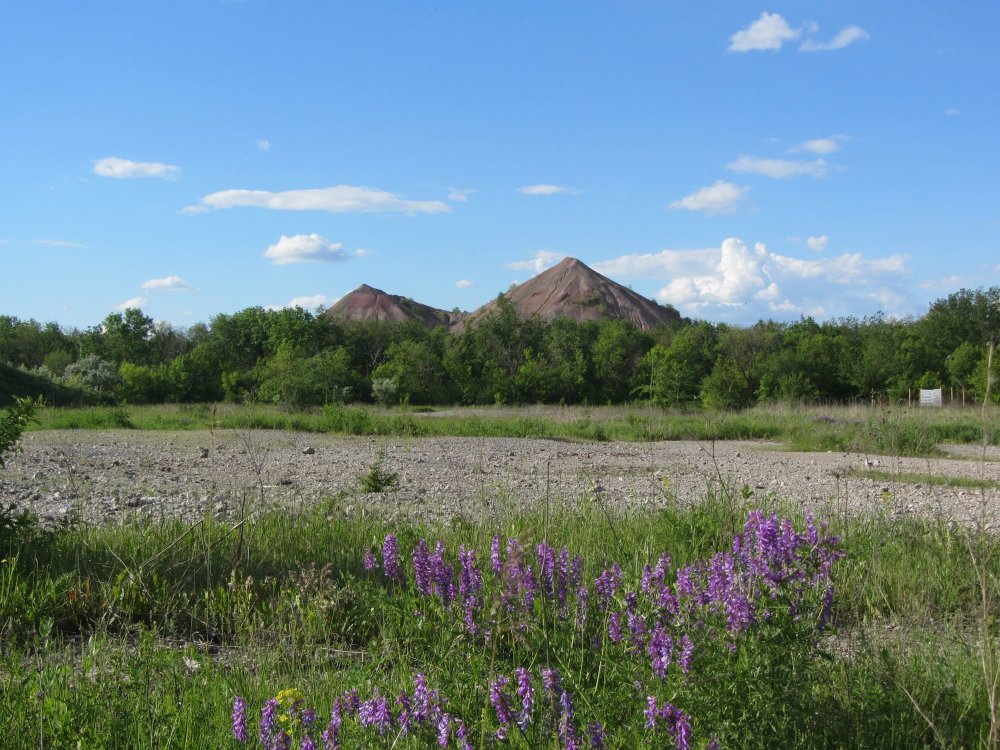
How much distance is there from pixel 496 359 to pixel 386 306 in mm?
94273

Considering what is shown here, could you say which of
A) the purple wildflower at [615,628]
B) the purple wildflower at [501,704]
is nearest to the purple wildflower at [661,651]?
the purple wildflower at [615,628]

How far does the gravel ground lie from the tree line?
1597 cm

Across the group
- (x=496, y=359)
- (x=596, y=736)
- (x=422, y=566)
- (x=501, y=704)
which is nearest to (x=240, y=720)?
(x=501, y=704)

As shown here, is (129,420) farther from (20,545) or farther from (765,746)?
(765,746)

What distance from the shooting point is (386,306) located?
154375 mm

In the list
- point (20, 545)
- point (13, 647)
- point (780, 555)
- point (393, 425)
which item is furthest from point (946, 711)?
point (393, 425)

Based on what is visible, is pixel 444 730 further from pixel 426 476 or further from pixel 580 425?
pixel 580 425

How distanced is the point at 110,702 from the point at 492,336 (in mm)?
61883

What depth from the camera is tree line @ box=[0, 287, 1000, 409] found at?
130 ft

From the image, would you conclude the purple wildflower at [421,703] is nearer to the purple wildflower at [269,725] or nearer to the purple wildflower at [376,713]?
the purple wildflower at [376,713]

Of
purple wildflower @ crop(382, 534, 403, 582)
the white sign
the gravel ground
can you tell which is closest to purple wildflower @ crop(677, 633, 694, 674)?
purple wildflower @ crop(382, 534, 403, 582)

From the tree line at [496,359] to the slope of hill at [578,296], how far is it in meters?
74.6

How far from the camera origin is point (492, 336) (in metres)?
64.4

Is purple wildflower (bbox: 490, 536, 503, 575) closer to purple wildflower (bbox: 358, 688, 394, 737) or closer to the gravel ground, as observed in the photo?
purple wildflower (bbox: 358, 688, 394, 737)
